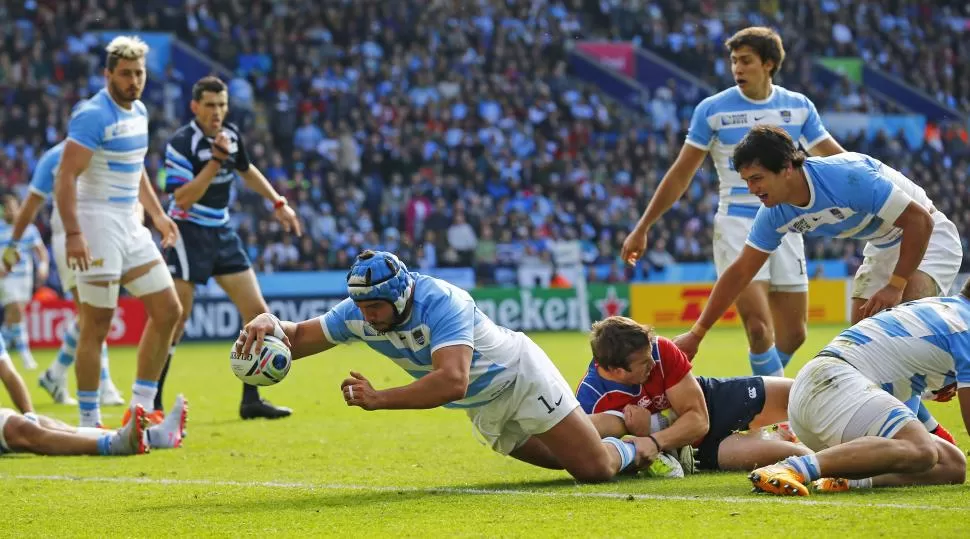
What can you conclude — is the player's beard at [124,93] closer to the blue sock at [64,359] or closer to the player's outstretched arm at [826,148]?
the blue sock at [64,359]

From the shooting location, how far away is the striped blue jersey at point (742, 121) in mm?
8859

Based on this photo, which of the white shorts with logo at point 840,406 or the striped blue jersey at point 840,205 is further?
the striped blue jersey at point 840,205

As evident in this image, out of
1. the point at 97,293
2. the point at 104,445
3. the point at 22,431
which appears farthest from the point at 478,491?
the point at 97,293

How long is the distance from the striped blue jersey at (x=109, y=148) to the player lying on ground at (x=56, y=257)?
0.90 metres

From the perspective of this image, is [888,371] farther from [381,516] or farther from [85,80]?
[85,80]

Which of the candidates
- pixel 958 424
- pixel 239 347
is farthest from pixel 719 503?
pixel 958 424

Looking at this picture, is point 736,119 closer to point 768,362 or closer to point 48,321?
point 768,362

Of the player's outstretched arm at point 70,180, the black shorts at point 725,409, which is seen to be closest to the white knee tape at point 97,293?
the player's outstretched arm at point 70,180

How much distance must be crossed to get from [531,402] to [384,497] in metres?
0.87

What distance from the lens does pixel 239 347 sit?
630 cm

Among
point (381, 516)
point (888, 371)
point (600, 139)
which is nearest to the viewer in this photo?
point (381, 516)

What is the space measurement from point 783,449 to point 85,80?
77.6 ft

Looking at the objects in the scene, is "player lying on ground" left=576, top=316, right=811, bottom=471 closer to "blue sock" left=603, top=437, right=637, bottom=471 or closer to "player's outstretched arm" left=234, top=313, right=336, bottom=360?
→ "blue sock" left=603, top=437, right=637, bottom=471

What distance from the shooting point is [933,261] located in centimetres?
755
